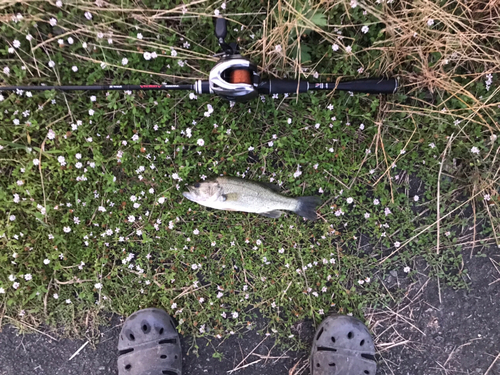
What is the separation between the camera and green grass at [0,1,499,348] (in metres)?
2.54

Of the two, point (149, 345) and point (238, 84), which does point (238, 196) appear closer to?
point (238, 84)

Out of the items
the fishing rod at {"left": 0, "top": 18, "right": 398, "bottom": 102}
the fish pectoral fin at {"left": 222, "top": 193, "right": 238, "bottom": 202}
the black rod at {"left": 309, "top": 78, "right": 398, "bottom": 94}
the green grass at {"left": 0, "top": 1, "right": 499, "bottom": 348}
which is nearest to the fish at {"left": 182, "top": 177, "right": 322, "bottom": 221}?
the fish pectoral fin at {"left": 222, "top": 193, "right": 238, "bottom": 202}

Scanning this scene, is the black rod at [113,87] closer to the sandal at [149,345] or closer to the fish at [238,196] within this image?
the fish at [238,196]

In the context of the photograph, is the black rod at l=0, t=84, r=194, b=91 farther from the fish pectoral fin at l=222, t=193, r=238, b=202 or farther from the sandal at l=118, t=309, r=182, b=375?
the sandal at l=118, t=309, r=182, b=375

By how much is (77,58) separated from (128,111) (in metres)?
0.58

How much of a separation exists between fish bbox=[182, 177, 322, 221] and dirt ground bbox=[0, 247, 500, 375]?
1.19 meters

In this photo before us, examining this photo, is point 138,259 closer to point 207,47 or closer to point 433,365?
point 207,47

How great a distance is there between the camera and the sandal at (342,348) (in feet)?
9.06

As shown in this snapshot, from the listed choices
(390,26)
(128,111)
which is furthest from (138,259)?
(390,26)

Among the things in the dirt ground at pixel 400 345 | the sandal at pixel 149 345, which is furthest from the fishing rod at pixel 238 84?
the sandal at pixel 149 345

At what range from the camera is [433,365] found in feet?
9.52

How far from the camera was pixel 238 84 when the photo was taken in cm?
219

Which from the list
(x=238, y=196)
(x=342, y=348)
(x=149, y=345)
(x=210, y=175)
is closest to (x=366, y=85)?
(x=238, y=196)

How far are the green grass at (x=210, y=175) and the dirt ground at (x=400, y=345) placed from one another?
0.57ft
